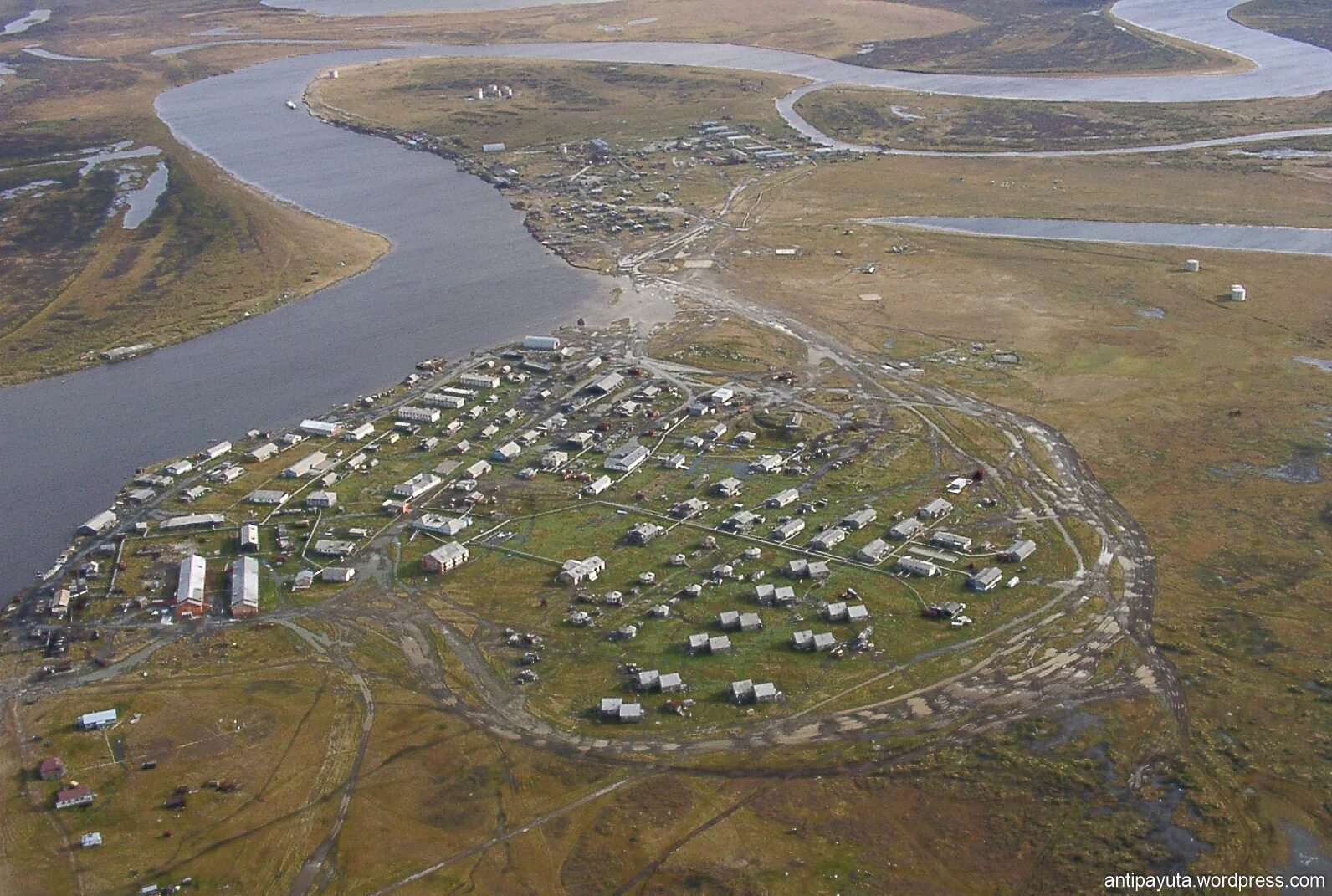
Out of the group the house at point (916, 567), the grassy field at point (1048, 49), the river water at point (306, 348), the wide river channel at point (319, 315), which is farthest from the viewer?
the grassy field at point (1048, 49)

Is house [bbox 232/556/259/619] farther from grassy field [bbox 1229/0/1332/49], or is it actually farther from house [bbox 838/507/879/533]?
grassy field [bbox 1229/0/1332/49]

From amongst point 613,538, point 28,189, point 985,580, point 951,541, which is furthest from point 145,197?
point 985,580

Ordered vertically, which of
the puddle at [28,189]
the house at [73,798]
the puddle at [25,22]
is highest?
the puddle at [25,22]

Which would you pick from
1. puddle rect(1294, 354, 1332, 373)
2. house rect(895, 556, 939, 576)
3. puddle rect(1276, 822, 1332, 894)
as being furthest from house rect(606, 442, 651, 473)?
puddle rect(1294, 354, 1332, 373)

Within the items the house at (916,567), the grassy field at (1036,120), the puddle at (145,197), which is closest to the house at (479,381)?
the house at (916,567)

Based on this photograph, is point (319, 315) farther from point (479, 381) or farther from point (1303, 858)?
point (1303, 858)

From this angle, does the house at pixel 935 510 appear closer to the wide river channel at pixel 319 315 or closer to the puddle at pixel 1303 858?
the puddle at pixel 1303 858
